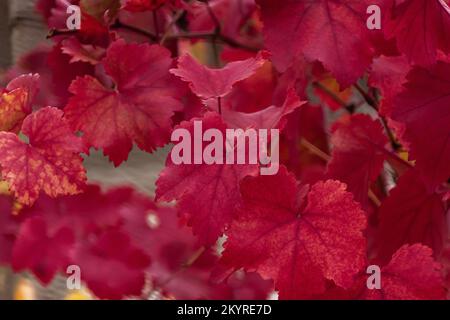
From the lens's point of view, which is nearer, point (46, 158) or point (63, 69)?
point (46, 158)

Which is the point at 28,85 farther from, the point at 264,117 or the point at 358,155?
the point at 358,155

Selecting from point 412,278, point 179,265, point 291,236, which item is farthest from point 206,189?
point 179,265

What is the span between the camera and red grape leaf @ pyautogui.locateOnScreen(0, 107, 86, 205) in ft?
1.76

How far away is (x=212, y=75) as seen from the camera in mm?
554

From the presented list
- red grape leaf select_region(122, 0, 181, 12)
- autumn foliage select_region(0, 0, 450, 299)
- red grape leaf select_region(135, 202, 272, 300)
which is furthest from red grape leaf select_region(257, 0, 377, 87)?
red grape leaf select_region(135, 202, 272, 300)

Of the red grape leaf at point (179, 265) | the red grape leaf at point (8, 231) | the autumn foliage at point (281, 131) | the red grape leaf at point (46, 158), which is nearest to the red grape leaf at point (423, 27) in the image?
the autumn foliage at point (281, 131)

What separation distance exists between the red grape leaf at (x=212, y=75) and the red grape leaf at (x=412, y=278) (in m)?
0.18

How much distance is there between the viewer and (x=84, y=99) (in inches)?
23.0

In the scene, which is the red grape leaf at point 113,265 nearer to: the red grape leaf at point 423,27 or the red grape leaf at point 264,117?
the red grape leaf at point 264,117

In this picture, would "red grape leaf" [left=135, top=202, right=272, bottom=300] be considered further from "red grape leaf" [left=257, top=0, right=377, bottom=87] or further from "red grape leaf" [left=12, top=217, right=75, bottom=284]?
"red grape leaf" [left=257, top=0, right=377, bottom=87]

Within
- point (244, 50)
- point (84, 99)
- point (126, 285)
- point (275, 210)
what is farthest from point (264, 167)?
point (244, 50)

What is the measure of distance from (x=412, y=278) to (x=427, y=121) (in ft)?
0.39

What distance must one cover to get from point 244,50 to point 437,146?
454mm

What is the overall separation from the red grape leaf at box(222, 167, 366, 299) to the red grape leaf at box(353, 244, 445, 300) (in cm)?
5
